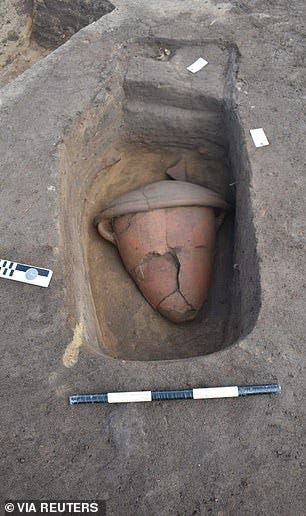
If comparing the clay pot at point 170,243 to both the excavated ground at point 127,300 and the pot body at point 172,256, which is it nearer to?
the pot body at point 172,256

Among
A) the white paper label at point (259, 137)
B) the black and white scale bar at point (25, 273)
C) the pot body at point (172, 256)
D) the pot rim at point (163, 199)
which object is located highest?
the white paper label at point (259, 137)

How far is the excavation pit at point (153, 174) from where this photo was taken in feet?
11.0

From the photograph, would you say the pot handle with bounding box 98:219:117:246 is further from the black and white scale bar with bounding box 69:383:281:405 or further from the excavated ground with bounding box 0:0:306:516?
the black and white scale bar with bounding box 69:383:281:405

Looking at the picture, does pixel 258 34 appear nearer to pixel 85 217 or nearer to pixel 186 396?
pixel 85 217

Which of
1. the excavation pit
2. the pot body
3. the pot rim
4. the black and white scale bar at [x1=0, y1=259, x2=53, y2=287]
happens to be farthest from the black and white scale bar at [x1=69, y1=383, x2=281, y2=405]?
the pot rim

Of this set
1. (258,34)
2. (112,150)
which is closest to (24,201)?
(112,150)

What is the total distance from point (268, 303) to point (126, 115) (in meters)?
2.21

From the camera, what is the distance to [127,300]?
3678 mm

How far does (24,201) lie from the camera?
3.23m

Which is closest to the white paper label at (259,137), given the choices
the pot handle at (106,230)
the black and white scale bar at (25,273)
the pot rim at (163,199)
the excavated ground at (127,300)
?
the excavated ground at (127,300)

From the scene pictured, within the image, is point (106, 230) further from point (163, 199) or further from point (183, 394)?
point (183, 394)

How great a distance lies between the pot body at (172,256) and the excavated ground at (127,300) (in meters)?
0.25

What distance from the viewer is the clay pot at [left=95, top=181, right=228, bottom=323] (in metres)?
3.47

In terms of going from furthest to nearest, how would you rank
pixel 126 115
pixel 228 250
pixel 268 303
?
pixel 126 115
pixel 228 250
pixel 268 303
